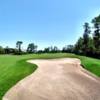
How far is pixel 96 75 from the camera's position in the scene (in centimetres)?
1636

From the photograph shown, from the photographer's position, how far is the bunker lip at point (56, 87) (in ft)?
36.6

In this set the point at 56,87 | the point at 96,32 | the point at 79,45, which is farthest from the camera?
the point at 79,45

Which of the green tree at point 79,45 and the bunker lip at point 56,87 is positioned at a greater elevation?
the green tree at point 79,45

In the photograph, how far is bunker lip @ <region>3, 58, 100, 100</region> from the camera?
11.2m

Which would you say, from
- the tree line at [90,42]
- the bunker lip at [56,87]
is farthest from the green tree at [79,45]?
the bunker lip at [56,87]

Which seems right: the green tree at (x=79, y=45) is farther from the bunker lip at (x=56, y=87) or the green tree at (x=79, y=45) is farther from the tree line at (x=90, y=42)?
the bunker lip at (x=56, y=87)

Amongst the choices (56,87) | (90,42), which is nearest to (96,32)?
(90,42)

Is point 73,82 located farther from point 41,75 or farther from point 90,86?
point 41,75

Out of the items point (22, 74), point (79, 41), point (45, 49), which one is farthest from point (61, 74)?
point (45, 49)

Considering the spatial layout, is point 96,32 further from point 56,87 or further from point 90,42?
point 56,87

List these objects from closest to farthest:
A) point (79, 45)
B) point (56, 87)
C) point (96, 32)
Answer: point (56, 87) < point (96, 32) < point (79, 45)

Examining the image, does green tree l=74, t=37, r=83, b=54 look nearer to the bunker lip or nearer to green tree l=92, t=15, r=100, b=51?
green tree l=92, t=15, r=100, b=51

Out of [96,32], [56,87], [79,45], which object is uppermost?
[96,32]

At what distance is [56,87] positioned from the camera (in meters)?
12.3
